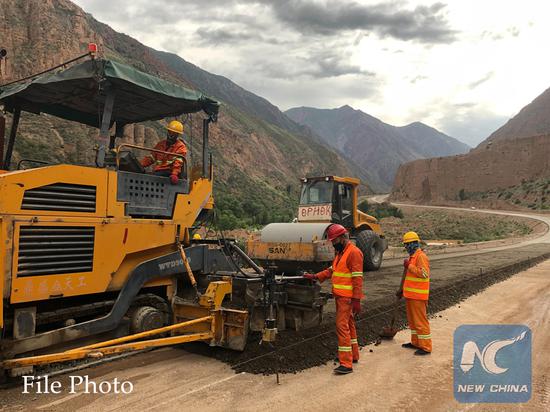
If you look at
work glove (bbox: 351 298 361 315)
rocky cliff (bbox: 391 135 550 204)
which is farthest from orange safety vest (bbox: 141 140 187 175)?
rocky cliff (bbox: 391 135 550 204)

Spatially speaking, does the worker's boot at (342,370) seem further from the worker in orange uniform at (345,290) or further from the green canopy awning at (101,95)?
the green canopy awning at (101,95)

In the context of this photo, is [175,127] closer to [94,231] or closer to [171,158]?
[171,158]

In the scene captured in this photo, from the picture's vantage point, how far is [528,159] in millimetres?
64750

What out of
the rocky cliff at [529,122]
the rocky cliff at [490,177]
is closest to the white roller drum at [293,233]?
the rocky cliff at [490,177]

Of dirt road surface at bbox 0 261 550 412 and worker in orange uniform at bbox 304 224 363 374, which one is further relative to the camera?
worker in orange uniform at bbox 304 224 363 374

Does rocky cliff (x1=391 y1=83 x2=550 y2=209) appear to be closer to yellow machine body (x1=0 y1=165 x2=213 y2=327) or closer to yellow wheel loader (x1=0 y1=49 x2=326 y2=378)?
yellow wheel loader (x1=0 y1=49 x2=326 y2=378)

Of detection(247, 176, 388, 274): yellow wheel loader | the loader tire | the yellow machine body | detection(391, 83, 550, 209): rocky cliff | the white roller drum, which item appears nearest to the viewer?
the yellow machine body

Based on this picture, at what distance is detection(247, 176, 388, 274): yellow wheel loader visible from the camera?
9.62m

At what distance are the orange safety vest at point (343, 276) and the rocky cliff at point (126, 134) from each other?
2990mm

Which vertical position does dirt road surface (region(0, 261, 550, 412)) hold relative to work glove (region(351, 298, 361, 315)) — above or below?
below

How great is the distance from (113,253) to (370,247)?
32.1 ft

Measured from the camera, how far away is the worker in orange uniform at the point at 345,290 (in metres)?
5.34

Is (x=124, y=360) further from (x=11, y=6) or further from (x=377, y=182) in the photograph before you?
(x=377, y=182)

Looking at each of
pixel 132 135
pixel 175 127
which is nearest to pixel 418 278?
pixel 175 127
